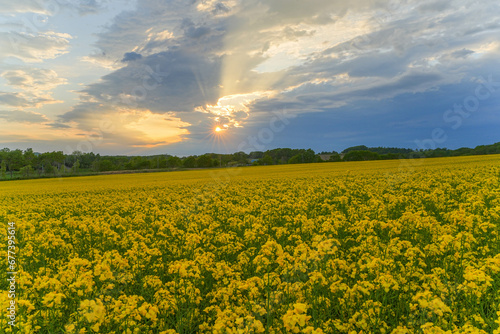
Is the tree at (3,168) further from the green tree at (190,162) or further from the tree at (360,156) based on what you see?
the tree at (360,156)

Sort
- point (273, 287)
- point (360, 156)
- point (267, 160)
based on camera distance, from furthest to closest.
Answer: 1. point (267, 160)
2. point (360, 156)
3. point (273, 287)

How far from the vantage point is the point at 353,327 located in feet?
14.8

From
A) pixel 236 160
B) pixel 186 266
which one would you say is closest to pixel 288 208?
pixel 186 266

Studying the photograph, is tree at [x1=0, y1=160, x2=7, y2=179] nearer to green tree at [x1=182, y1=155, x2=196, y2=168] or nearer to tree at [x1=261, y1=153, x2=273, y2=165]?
green tree at [x1=182, y1=155, x2=196, y2=168]

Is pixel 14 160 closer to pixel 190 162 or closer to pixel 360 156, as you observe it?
pixel 190 162

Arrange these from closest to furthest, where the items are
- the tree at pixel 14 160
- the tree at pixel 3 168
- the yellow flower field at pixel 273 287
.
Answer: the yellow flower field at pixel 273 287, the tree at pixel 3 168, the tree at pixel 14 160

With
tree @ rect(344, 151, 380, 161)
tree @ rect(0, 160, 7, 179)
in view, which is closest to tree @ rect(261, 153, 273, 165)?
tree @ rect(344, 151, 380, 161)

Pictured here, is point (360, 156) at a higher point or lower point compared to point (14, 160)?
lower

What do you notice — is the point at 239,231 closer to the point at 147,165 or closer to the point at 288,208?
the point at 288,208

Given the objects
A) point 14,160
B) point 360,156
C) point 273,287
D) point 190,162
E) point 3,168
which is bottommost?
point 273,287

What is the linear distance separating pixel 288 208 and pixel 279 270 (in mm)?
7636

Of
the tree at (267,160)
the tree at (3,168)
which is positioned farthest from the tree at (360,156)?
the tree at (3,168)

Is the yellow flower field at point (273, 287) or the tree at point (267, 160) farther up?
the tree at point (267, 160)
